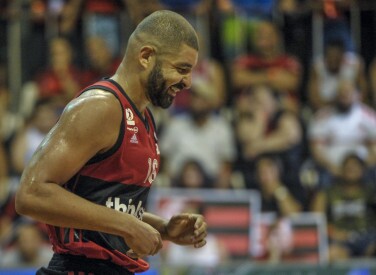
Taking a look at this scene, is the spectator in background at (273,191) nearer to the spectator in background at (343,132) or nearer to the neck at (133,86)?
the spectator in background at (343,132)

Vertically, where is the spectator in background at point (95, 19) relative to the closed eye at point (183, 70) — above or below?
above

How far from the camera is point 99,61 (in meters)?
10.7

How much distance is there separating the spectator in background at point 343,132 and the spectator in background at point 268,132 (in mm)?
281

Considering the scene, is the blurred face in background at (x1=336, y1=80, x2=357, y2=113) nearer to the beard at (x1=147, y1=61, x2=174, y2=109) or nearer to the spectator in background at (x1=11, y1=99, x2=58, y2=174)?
the spectator in background at (x1=11, y1=99, x2=58, y2=174)

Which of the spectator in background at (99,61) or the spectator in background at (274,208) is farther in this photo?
the spectator in background at (99,61)

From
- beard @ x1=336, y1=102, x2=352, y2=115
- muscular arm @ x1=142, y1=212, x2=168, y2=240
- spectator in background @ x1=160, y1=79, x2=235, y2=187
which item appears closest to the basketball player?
muscular arm @ x1=142, y1=212, x2=168, y2=240

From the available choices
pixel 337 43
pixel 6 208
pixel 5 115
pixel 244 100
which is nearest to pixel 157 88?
pixel 6 208

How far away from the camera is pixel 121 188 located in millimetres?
4133

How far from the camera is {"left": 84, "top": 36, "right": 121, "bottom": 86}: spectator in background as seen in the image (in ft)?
35.2

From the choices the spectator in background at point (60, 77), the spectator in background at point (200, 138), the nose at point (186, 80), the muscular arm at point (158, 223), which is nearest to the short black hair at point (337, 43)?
the spectator in background at point (200, 138)

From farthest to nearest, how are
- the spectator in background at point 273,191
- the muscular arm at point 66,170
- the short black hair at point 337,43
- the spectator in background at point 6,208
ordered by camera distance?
the short black hair at point 337,43
the spectator in background at point 273,191
the spectator in background at point 6,208
the muscular arm at point 66,170

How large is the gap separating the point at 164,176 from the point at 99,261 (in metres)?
6.08

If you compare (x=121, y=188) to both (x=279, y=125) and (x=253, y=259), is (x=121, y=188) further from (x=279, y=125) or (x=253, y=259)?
(x=279, y=125)

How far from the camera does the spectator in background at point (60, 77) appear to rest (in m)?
10.6
